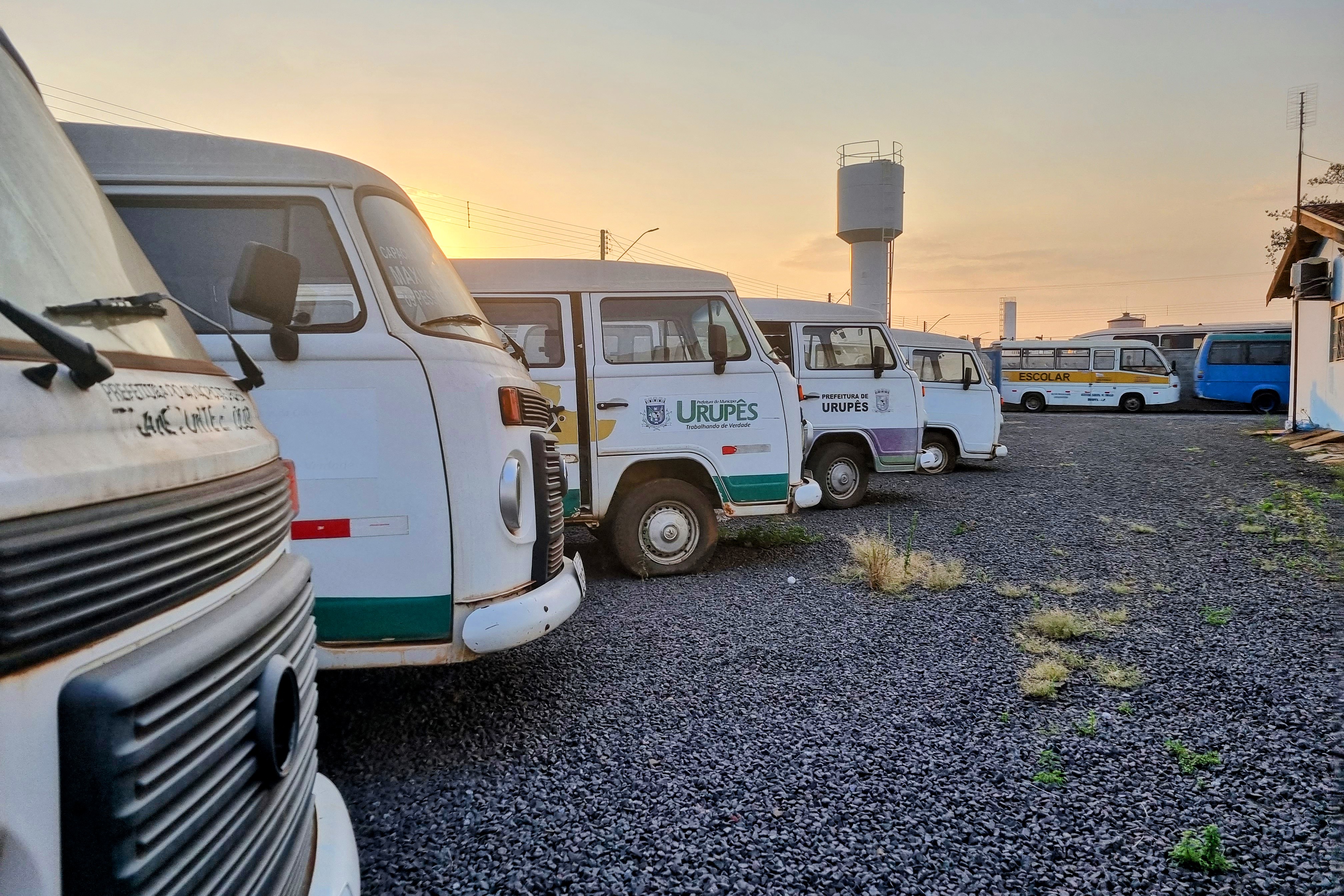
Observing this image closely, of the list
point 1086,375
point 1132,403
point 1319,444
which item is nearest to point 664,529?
point 1319,444

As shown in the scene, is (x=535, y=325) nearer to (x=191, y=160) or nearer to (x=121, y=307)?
(x=191, y=160)

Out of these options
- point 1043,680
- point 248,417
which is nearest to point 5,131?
point 248,417

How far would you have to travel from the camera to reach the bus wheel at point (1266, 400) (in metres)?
28.5

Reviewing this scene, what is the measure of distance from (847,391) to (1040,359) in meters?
22.5

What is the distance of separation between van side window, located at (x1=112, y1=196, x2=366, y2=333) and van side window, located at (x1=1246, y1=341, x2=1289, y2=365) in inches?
1279

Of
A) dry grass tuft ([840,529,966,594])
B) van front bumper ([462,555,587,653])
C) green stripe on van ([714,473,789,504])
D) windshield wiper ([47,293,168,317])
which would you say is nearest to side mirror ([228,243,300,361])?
windshield wiper ([47,293,168,317])

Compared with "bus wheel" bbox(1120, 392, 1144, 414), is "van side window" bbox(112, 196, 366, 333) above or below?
above

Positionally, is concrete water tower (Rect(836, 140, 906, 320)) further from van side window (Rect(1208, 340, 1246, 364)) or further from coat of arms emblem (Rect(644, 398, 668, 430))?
coat of arms emblem (Rect(644, 398, 668, 430))

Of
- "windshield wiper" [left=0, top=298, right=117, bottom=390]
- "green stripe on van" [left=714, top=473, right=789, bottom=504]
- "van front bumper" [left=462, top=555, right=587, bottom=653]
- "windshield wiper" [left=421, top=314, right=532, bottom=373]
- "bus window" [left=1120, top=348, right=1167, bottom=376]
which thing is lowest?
"van front bumper" [left=462, top=555, right=587, bottom=653]

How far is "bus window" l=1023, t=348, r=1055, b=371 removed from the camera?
2995cm

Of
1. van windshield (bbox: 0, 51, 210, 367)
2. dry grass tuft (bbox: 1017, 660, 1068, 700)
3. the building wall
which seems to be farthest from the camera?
the building wall

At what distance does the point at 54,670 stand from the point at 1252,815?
3556 millimetres

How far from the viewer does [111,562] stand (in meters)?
1.12

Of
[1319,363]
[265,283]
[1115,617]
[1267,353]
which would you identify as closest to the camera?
[265,283]
